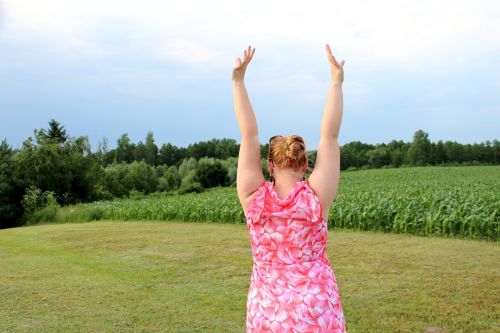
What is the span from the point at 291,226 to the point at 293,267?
0.19 metres

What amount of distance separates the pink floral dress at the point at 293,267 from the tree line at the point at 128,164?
32 centimetres

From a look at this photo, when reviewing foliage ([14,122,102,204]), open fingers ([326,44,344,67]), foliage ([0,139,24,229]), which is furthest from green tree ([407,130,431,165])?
open fingers ([326,44,344,67])

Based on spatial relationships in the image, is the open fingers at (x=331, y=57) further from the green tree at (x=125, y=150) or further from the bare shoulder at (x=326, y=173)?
the green tree at (x=125, y=150)

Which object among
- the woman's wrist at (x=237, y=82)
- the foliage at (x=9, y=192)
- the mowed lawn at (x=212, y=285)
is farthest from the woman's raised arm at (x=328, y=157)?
the foliage at (x=9, y=192)

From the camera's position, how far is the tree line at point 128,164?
32.7m

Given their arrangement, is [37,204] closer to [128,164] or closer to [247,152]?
[128,164]

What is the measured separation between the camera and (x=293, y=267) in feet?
7.98

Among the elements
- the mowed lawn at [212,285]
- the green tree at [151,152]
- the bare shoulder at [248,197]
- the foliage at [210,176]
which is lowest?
the mowed lawn at [212,285]

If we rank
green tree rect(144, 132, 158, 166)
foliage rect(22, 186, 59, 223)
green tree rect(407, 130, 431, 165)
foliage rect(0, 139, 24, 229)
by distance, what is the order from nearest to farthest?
foliage rect(22, 186, 59, 223) < foliage rect(0, 139, 24, 229) < green tree rect(144, 132, 158, 166) < green tree rect(407, 130, 431, 165)

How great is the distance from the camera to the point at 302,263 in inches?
96.0

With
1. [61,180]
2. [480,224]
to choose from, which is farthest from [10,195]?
[480,224]

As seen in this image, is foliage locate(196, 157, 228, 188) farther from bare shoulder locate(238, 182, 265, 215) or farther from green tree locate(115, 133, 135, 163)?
bare shoulder locate(238, 182, 265, 215)

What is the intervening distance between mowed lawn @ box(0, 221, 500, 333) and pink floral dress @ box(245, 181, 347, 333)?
364 cm

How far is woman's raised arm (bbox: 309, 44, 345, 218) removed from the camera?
2.41 meters
